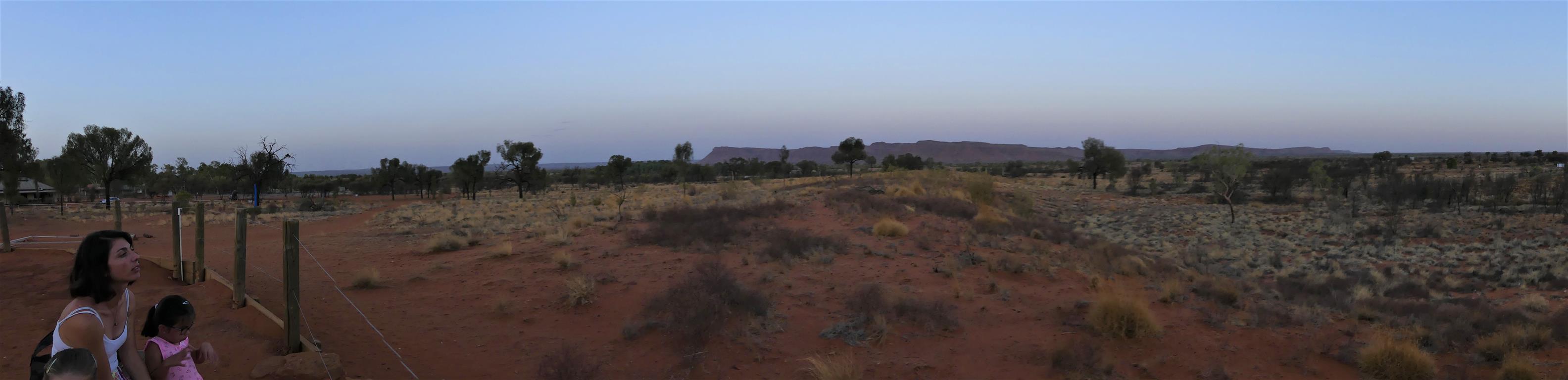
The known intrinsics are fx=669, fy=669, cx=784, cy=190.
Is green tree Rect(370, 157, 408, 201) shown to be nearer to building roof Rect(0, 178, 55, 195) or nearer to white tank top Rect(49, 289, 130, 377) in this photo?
building roof Rect(0, 178, 55, 195)

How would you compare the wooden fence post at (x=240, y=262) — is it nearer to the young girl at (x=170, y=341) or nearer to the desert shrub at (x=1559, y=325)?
the young girl at (x=170, y=341)

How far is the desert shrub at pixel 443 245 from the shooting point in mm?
14430

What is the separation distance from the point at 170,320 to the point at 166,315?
1.3 inches

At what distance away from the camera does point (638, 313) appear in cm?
880

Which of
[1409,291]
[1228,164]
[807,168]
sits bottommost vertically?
[1409,291]

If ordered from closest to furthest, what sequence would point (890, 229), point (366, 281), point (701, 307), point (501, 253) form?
point (701, 307), point (366, 281), point (501, 253), point (890, 229)

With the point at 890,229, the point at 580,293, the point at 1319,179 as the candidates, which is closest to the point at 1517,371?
the point at 580,293

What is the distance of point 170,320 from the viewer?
3.66m

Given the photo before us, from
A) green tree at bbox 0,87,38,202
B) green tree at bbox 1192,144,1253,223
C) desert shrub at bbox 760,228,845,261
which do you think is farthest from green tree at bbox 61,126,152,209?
green tree at bbox 1192,144,1253,223

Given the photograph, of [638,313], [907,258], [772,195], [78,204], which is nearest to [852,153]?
[772,195]

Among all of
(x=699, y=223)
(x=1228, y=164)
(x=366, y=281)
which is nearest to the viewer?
(x=366, y=281)

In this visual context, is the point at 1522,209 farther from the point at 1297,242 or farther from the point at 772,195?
the point at 772,195

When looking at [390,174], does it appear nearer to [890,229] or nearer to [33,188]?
[33,188]

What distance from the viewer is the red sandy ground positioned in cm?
692
